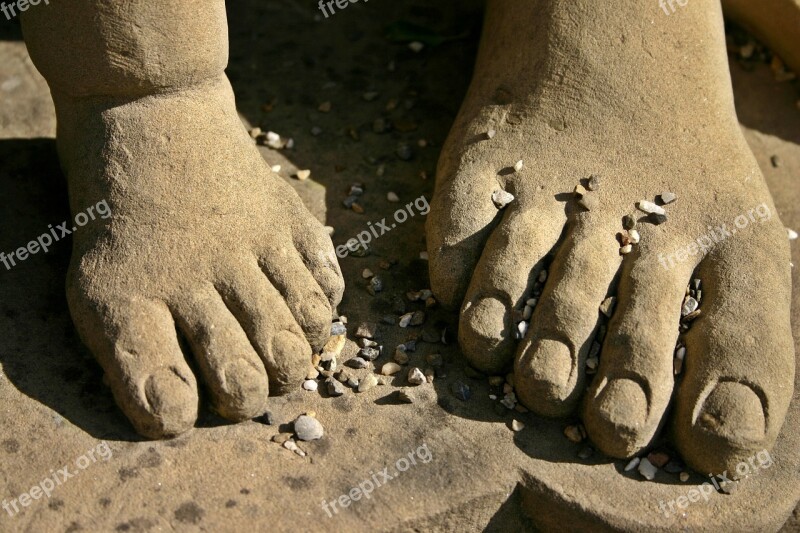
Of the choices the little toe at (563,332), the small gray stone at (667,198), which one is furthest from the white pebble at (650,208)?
the little toe at (563,332)

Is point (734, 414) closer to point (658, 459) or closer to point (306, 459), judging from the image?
point (658, 459)

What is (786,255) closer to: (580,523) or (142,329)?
(580,523)

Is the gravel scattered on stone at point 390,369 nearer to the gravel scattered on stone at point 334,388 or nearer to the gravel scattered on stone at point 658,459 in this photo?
the gravel scattered on stone at point 334,388

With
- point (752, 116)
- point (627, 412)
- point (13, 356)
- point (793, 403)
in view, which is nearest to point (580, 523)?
point (627, 412)

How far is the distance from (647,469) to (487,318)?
310mm

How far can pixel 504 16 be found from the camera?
1.74 metres

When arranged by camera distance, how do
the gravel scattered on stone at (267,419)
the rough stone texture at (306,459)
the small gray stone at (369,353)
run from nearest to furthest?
1. the rough stone texture at (306,459)
2. the gravel scattered on stone at (267,419)
3. the small gray stone at (369,353)

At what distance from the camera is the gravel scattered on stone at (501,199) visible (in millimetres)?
1522

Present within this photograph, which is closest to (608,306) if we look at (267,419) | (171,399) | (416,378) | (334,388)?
(416,378)

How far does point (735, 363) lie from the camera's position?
1360 millimetres

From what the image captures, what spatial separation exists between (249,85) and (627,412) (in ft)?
3.41

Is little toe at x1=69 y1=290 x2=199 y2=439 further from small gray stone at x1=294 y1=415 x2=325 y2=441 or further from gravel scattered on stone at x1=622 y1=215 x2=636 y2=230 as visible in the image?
gravel scattered on stone at x1=622 y1=215 x2=636 y2=230

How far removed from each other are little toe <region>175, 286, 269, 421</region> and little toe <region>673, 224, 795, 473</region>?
0.60m

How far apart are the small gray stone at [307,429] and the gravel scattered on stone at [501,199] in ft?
1.46
